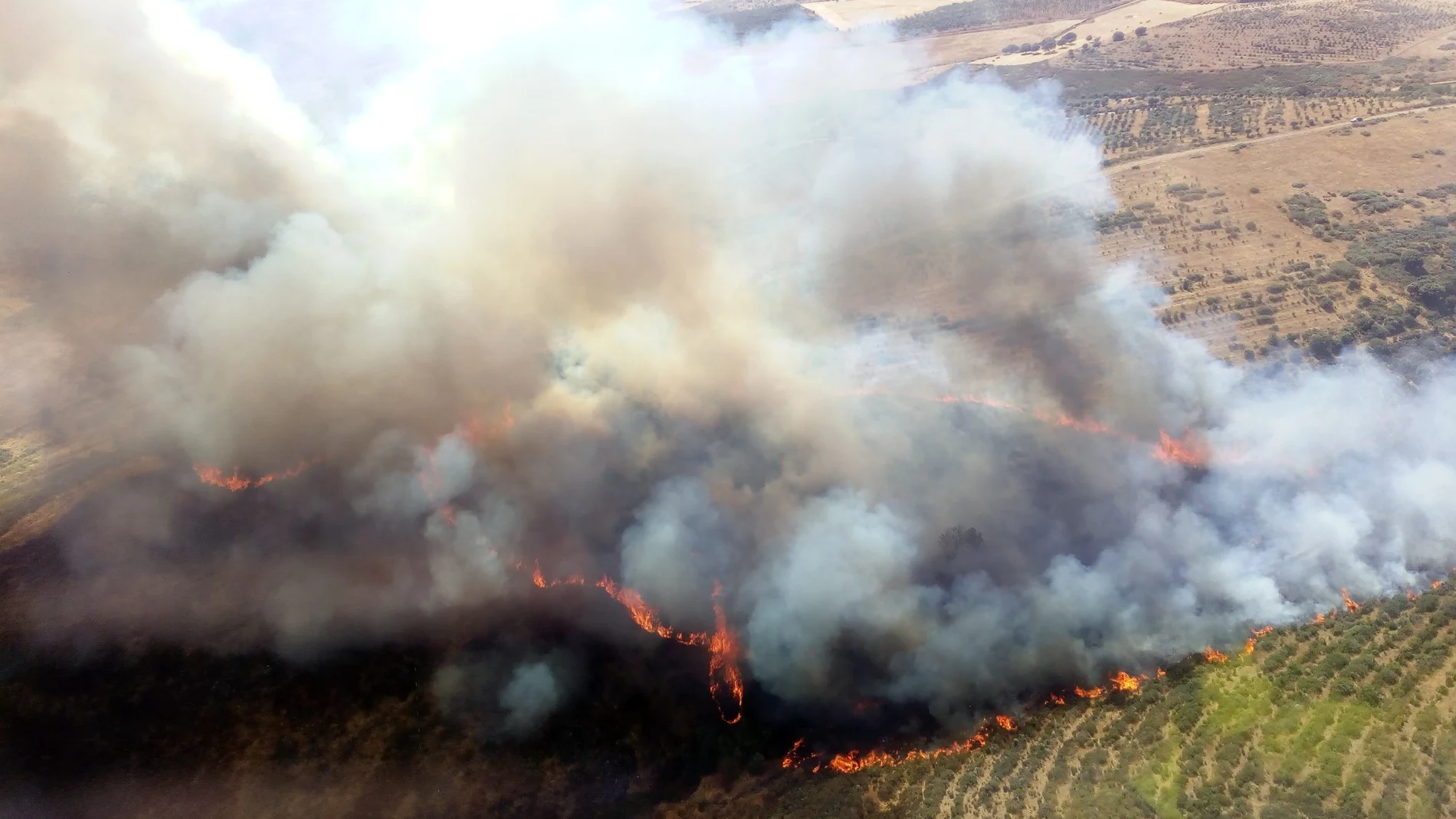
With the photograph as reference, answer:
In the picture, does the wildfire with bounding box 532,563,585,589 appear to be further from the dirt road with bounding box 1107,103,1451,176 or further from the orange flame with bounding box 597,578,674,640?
the dirt road with bounding box 1107,103,1451,176

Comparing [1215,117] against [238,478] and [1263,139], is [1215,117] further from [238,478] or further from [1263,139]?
[238,478]

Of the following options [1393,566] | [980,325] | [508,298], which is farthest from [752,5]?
[1393,566]

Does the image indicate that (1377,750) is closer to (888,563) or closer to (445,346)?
(888,563)

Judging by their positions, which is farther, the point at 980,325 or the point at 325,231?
the point at 980,325

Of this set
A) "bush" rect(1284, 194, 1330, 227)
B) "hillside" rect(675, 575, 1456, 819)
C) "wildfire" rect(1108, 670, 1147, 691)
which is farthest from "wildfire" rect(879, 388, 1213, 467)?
"bush" rect(1284, 194, 1330, 227)

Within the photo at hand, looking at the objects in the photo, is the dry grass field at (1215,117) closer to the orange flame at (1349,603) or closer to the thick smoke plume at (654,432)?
the thick smoke plume at (654,432)

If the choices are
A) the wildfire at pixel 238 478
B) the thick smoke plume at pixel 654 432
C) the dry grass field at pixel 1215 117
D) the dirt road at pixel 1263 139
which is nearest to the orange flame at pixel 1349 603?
the thick smoke plume at pixel 654 432

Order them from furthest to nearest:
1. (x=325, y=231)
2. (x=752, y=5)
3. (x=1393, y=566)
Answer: (x=752, y=5) → (x=325, y=231) → (x=1393, y=566)
